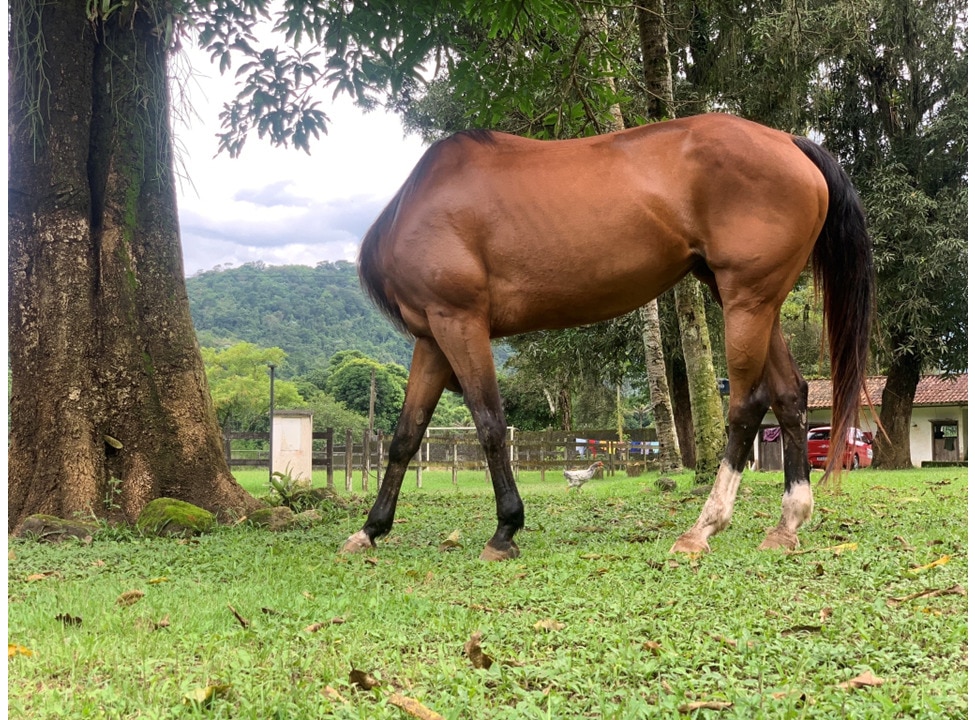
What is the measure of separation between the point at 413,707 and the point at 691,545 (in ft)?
8.15

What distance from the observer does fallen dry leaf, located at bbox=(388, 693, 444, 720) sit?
6.26 ft

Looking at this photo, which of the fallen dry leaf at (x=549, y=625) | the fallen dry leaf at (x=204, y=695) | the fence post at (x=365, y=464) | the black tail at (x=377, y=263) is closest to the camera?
the fallen dry leaf at (x=204, y=695)

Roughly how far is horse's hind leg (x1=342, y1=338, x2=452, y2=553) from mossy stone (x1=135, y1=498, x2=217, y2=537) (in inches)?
54.2

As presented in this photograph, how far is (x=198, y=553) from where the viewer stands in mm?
4570

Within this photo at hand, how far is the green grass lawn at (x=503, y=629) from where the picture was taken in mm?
2047

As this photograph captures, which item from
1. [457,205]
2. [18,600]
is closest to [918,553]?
[457,205]

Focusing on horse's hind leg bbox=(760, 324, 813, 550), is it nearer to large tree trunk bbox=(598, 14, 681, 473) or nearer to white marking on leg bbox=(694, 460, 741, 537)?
white marking on leg bbox=(694, 460, 741, 537)

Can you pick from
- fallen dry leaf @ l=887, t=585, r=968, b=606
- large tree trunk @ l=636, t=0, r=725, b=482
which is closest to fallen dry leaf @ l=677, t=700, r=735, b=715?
fallen dry leaf @ l=887, t=585, r=968, b=606

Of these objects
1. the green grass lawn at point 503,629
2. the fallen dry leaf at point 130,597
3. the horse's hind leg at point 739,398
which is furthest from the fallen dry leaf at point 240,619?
the horse's hind leg at point 739,398

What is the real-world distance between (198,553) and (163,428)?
68.7 inches

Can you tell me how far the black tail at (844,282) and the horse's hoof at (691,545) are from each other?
904 mm

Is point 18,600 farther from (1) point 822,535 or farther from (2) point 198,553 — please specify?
(1) point 822,535

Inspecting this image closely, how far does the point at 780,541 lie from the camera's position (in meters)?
4.27

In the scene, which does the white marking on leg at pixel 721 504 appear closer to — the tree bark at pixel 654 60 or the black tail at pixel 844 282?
the black tail at pixel 844 282
